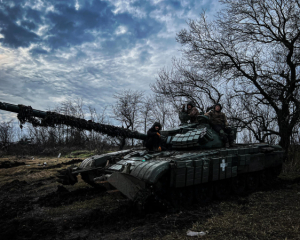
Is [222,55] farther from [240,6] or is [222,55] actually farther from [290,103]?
[290,103]

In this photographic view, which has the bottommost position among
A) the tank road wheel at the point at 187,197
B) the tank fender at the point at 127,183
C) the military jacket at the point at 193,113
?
the tank road wheel at the point at 187,197

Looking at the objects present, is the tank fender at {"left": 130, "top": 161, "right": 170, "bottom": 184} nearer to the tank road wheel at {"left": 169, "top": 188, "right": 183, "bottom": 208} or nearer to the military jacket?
the tank road wheel at {"left": 169, "top": 188, "right": 183, "bottom": 208}

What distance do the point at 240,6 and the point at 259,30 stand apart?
1.40m

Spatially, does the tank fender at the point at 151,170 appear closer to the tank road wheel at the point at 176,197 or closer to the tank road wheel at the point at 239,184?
the tank road wheel at the point at 176,197

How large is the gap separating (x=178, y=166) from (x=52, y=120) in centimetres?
328

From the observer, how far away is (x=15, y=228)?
504 cm

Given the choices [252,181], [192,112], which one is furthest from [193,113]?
[252,181]

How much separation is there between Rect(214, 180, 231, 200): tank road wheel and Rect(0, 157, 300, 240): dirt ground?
1.10 feet

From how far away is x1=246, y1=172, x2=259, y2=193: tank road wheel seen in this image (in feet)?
29.3

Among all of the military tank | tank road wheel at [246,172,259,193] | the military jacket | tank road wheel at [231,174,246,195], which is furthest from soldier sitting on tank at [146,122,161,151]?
tank road wheel at [246,172,259,193]

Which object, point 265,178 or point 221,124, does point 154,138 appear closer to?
point 221,124

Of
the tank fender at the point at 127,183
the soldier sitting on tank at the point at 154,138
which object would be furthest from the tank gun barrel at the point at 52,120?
the tank fender at the point at 127,183

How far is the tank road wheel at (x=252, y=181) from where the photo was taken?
29.3 ft

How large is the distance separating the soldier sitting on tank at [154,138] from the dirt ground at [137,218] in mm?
1835
